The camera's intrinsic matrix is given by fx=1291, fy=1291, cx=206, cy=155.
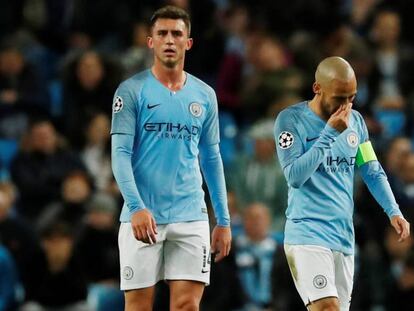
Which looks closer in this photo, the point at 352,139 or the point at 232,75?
the point at 352,139

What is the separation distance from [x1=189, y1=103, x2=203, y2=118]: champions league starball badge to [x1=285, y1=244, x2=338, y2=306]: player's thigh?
3.72ft

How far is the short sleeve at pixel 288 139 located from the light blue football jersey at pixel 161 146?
588mm

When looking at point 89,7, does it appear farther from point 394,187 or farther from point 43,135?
point 394,187

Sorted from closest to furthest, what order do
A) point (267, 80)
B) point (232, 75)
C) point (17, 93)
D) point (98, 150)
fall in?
point (98, 150) → point (267, 80) → point (17, 93) → point (232, 75)

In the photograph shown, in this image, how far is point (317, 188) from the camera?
8.88 m

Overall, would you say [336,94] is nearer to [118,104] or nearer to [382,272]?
[118,104]

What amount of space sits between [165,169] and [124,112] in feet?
1.58

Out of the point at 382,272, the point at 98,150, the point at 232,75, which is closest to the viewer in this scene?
the point at 382,272

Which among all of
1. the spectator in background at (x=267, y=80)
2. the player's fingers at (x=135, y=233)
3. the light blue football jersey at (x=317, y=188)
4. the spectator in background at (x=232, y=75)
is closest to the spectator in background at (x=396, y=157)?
the spectator in background at (x=267, y=80)

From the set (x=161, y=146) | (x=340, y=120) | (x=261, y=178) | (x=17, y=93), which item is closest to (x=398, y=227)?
(x=340, y=120)

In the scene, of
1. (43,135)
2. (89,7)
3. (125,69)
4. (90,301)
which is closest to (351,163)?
(90,301)

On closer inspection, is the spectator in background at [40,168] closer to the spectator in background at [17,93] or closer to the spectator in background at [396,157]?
the spectator in background at [17,93]

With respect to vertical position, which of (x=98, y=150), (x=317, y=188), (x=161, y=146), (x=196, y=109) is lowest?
(x=317, y=188)

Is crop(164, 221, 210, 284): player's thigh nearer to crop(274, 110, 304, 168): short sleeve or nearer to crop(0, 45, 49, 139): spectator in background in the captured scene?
crop(274, 110, 304, 168): short sleeve
